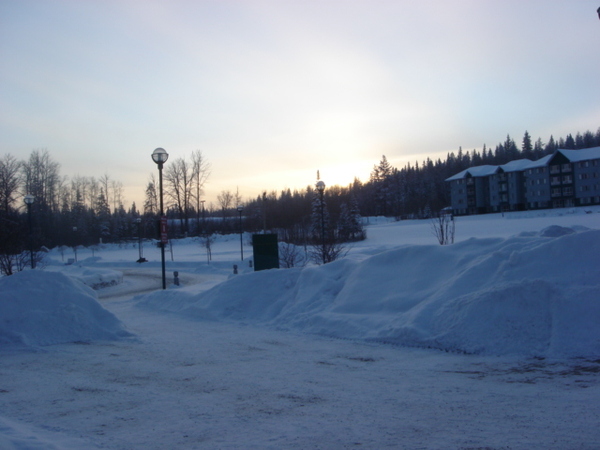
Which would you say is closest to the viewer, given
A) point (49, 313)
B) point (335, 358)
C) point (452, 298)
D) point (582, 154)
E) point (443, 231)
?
point (335, 358)

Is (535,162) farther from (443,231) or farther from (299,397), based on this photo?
(299,397)

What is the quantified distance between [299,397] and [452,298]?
467 centimetres

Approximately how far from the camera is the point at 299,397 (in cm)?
583

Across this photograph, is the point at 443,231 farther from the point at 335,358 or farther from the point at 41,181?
the point at 41,181

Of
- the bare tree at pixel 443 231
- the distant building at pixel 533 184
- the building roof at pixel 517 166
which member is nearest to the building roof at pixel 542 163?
the distant building at pixel 533 184

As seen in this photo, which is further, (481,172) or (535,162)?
(481,172)

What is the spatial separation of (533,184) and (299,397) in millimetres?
88121

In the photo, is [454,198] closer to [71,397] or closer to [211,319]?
[211,319]

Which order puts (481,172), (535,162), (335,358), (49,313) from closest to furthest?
(335,358) → (49,313) → (535,162) → (481,172)

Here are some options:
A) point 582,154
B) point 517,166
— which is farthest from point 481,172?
point 582,154

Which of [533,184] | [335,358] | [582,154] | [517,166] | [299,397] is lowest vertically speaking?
[335,358]

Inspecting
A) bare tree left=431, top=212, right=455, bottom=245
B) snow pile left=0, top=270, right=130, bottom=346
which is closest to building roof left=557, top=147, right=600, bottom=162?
bare tree left=431, top=212, right=455, bottom=245

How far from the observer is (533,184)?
83.5 metres

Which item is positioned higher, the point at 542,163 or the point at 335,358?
the point at 542,163
